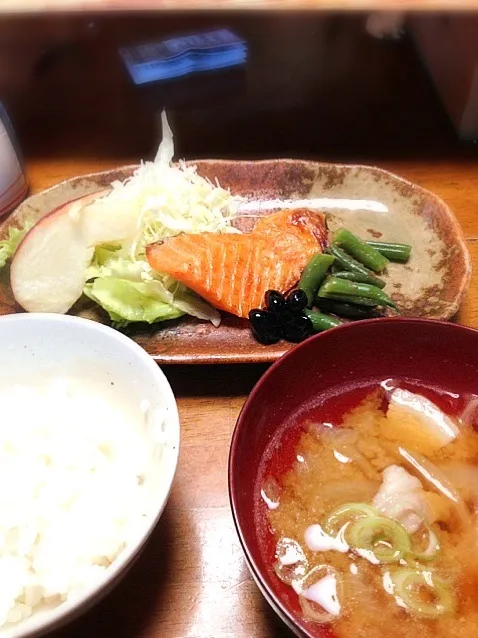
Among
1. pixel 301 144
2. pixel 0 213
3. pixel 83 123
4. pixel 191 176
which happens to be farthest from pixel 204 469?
pixel 83 123

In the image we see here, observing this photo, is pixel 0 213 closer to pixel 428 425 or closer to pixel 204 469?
pixel 204 469

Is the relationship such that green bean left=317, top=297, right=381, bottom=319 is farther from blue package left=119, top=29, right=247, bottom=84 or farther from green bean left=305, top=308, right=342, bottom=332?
blue package left=119, top=29, right=247, bottom=84

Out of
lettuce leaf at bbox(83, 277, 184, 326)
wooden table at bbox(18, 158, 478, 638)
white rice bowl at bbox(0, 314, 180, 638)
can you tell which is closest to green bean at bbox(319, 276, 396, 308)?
wooden table at bbox(18, 158, 478, 638)

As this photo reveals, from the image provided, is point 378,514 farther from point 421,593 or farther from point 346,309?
point 346,309

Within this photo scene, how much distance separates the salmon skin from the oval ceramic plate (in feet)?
0.31

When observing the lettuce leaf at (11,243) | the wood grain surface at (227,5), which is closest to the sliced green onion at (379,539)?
the lettuce leaf at (11,243)

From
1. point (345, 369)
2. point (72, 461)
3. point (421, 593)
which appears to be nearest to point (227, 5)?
point (345, 369)

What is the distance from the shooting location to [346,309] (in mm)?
1895

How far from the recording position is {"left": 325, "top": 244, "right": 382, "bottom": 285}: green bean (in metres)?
1.97

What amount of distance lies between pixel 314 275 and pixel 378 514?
904 mm

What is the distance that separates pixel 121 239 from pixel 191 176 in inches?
16.2

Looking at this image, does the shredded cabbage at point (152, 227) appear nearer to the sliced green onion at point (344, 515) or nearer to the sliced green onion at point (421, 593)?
the sliced green onion at point (344, 515)

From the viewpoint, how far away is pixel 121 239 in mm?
2074

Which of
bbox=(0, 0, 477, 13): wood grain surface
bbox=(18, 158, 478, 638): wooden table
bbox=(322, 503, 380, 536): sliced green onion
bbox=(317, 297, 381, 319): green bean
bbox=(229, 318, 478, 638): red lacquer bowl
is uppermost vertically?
bbox=(0, 0, 477, 13): wood grain surface
